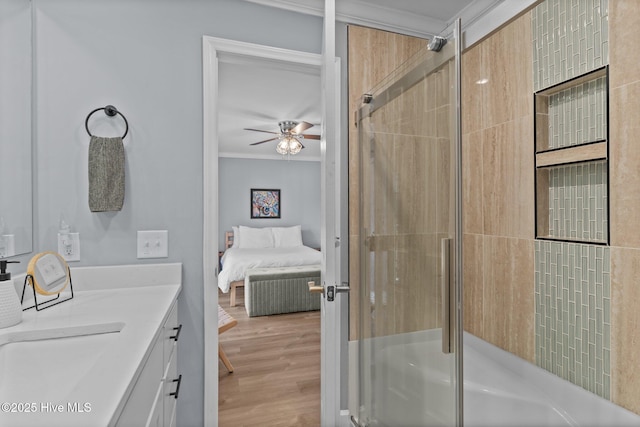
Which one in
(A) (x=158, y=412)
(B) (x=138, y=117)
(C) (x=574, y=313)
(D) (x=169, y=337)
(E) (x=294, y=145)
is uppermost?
(E) (x=294, y=145)

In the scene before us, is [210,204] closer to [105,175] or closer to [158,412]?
[105,175]

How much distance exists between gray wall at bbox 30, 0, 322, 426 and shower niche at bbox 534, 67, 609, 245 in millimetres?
1396

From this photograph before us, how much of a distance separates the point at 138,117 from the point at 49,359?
1146 millimetres

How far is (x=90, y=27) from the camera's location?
60.4 inches

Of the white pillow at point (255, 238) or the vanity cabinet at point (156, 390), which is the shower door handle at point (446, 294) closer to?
the vanity cabinet at point (156, 390)

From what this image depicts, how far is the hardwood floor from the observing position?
2086 millimetres

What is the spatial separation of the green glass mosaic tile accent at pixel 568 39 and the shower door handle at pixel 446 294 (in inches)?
35.9

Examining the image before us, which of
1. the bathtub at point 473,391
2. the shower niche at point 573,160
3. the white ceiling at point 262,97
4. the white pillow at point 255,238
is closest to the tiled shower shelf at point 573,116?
the shower niche at point 573,160

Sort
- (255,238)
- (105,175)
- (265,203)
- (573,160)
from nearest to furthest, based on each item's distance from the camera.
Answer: (573,160) → (105,175) → (255,238) → (265,203)


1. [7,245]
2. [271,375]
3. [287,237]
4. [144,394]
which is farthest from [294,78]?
[287,237]

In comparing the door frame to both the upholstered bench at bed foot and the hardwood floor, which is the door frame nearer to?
the hardwood floor

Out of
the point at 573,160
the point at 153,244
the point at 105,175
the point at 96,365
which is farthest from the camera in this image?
the point at 153,244

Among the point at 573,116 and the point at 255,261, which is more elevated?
the point at 573,116

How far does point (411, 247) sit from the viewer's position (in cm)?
109
